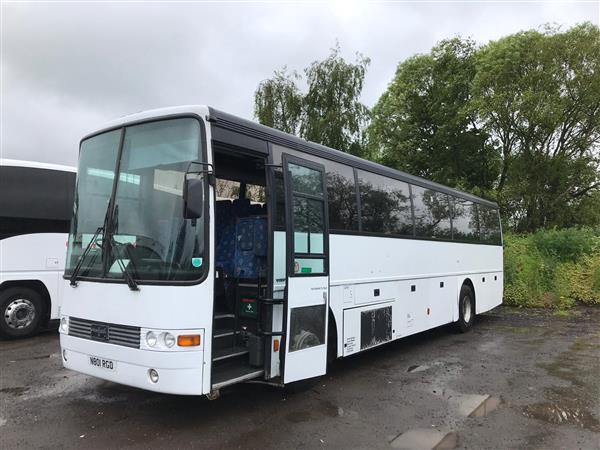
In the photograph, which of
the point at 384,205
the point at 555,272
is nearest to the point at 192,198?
the point at 384,205

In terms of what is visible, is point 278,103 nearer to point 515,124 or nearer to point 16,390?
point 515,124

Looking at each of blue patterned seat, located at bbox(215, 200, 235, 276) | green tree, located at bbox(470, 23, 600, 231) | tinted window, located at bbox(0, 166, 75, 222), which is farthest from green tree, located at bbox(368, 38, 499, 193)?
blue patterned seat, located at bbox(215, 200, 235, 276)

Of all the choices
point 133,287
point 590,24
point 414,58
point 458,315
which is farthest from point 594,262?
point 414,58

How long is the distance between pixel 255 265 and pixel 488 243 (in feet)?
28.5

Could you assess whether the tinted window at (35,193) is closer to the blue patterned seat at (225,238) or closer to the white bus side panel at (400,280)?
the blue patterned seat at (225,238)

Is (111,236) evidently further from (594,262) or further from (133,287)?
(594,262)

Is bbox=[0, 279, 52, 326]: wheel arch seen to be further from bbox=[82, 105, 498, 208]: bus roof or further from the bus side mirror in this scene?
the bus side mirror

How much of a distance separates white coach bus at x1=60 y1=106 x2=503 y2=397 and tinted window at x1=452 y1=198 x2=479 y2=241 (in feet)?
12.4

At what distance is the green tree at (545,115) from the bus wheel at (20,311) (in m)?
18.7

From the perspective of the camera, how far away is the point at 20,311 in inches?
361

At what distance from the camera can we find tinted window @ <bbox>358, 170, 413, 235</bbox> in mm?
7516

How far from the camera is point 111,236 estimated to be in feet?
16.2

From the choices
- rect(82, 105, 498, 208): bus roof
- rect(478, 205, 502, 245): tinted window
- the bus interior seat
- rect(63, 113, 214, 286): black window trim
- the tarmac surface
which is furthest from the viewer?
rect(478, 205, 502, 245): tinted window

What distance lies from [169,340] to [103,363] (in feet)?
2.88
